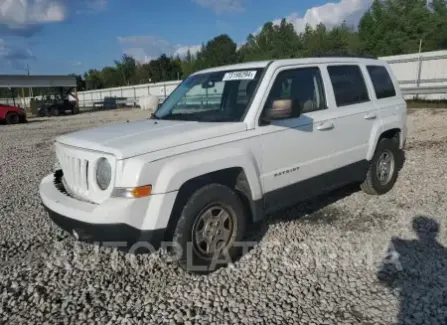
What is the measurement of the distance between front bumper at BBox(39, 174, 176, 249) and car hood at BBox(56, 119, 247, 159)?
1.33 feet

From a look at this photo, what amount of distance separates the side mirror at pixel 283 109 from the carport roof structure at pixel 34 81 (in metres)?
33.8

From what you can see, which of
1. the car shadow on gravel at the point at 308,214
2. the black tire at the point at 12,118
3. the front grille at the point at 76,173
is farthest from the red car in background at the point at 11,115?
the car shadow on gravel at the point at 308,214

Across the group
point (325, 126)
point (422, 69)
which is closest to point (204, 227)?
point (325, 126)

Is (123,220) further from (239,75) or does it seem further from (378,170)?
(378,170)

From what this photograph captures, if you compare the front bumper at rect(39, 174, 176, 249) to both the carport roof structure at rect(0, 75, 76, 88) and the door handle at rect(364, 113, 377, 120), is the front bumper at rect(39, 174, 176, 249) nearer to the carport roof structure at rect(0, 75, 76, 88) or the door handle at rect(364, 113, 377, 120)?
the door handle at rect(364, 113, 377, 120)

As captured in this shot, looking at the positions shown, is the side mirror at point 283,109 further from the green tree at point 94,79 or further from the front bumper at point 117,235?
the green tree at point 94,79

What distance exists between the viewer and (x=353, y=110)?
14.5ft

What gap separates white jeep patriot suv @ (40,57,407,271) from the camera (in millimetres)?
2816

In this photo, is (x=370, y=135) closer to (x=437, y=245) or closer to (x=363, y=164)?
(x=363, y=164)

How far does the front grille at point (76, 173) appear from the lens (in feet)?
10.0

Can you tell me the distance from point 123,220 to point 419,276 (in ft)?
8.63

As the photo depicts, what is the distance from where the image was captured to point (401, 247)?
365cm

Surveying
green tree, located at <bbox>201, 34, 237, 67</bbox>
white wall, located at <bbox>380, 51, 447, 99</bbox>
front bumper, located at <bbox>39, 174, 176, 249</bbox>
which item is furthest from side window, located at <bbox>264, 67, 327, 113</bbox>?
green tree, located at <bbox>201, 34, 237, 67</bbox>

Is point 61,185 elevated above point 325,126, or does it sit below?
below
